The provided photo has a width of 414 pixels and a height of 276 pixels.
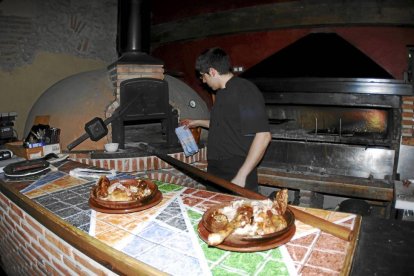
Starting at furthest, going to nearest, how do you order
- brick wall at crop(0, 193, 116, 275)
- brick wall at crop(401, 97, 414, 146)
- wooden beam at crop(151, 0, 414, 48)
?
wooden beam at crop(151, 0, 414, 48), brick wall at crop(401, 97, 414, 146), brick wall at crop(0, 193, 116, 275)

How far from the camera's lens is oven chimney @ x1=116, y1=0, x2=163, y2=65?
4.38 m

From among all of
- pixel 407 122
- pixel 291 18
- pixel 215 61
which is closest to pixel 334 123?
pixel 407 122

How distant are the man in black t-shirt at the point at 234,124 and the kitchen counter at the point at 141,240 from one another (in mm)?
731

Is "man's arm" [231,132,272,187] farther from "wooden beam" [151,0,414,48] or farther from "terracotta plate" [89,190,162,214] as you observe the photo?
"wooden beam" [151,0,414,48]

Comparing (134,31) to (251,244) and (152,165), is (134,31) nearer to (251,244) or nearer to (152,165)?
(152,165)

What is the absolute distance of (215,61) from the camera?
103 inches

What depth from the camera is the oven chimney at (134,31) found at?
14.4ft

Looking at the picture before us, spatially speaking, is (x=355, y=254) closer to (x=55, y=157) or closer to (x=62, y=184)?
(x=62, y=184)

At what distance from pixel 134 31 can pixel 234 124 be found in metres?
2.50

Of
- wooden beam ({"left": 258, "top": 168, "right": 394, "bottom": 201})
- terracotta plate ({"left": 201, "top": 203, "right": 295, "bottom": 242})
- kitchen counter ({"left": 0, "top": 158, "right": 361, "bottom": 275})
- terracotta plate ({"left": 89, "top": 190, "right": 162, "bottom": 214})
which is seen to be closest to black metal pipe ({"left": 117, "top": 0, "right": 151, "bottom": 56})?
wooden beam ({"left": 258, "top": 168, "right": 394, "bottom": 201})

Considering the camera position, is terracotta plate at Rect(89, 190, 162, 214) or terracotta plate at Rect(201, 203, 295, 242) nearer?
terracotta plate at Rect(201, 203, 295, 242)

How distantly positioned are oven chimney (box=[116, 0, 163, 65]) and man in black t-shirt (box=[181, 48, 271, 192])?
75.3 inches

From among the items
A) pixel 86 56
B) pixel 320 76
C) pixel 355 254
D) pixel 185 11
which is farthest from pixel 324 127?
pixel 86 56

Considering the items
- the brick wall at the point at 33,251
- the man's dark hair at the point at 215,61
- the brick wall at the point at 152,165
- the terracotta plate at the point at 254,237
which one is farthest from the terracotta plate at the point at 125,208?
the brick wall at the point at 152,165
